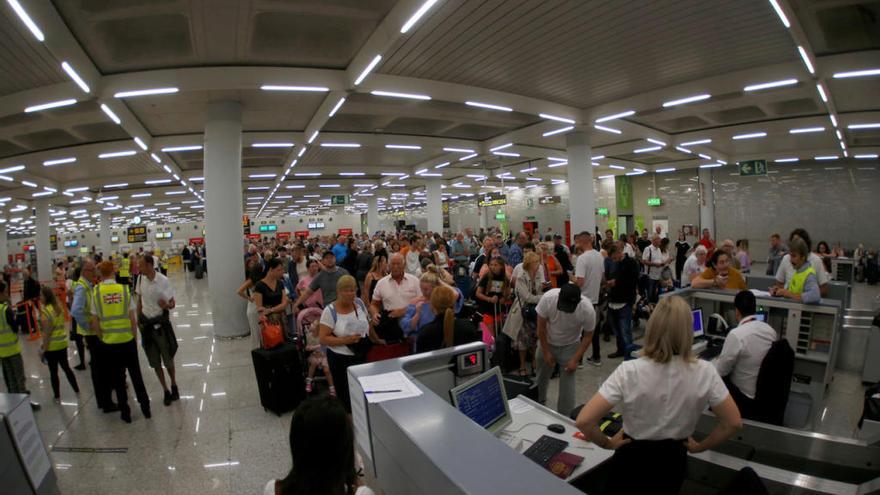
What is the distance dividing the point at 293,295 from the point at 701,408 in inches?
264

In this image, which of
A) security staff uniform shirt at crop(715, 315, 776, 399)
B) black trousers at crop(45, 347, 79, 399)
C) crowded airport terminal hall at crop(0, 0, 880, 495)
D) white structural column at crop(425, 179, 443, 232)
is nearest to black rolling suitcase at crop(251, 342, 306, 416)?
crowded airport terminal hall at crop(0, 0, 880, 495)

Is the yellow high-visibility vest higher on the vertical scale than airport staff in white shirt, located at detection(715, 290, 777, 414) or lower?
higher

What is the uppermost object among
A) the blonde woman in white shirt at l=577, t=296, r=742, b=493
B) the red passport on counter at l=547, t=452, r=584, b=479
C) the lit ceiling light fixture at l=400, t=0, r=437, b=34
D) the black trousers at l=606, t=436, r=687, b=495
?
the lit ceiling light fixture at l=400, t=0, r=437, b=34

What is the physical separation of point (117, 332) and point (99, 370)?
692 millimetres

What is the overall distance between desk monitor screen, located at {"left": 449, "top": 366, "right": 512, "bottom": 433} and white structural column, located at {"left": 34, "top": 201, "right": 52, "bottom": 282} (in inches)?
1067

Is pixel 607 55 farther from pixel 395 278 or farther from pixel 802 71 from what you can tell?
pixel 395 278

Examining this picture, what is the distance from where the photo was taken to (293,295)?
291 inches

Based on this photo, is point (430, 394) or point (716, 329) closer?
point (430, 394)

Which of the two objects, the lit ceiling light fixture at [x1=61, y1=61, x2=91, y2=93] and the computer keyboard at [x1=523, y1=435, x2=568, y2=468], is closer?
the computer keyboard at [x1=523, y1=435, x2=568, y2=468]

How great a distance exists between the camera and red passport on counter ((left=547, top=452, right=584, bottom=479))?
2.16m

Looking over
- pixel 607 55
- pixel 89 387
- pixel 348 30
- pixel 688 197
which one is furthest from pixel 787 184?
pixel 89 387

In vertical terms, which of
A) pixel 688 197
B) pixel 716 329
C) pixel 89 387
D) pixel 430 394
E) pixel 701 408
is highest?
pixel 688 197

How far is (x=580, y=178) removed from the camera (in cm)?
1190

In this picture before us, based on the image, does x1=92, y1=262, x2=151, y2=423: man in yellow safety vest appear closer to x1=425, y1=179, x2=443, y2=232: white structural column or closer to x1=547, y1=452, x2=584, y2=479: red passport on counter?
x1=547, y1=452, x2=584, y2=479: red passport on counter
